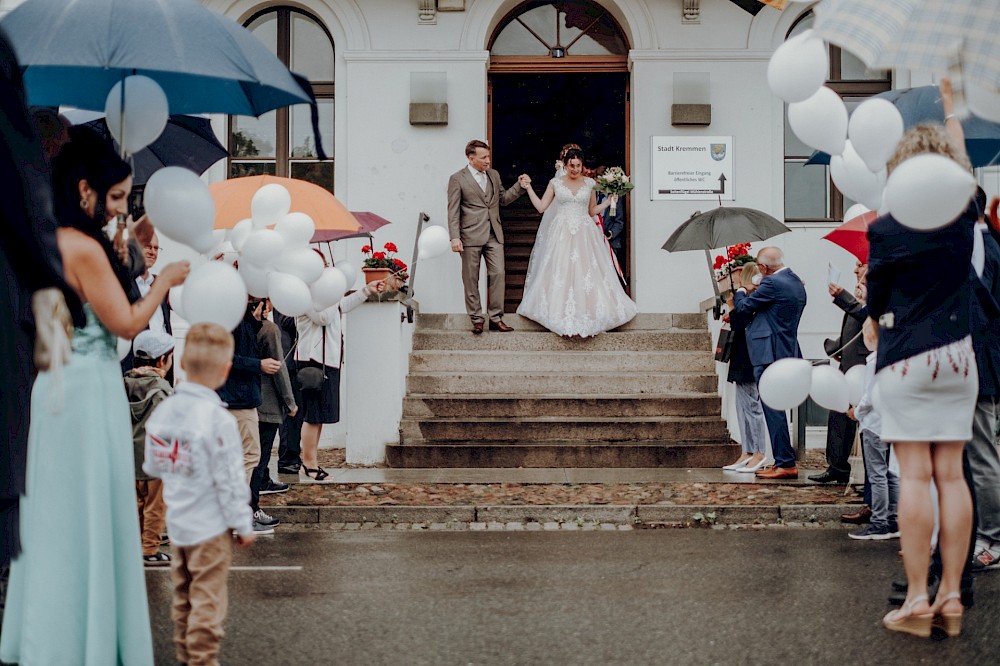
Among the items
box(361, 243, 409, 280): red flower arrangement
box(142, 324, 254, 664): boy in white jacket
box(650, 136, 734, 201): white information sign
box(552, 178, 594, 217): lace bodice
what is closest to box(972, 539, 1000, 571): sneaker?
box(142, 324, 254, 664): boy in white jacket

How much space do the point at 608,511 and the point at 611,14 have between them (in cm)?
863

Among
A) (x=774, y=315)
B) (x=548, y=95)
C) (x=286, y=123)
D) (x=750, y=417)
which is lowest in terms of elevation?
(x=750, y=417)

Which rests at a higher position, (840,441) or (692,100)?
(692,100)

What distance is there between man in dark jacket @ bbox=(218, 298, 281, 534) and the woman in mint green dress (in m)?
4.11

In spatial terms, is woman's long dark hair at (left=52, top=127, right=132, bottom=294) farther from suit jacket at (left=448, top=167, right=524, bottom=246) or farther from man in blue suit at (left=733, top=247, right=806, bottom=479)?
suit jacket at (left=448, top=167, right=524, bottom=246)

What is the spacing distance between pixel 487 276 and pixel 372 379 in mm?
2313

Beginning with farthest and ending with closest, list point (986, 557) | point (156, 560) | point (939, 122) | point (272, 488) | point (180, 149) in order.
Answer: point (272, 488)
point (156, 560)
point (939, 122)
point (986, 557)
point (180, 149)

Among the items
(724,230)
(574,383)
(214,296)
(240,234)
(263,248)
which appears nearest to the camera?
(214,296)

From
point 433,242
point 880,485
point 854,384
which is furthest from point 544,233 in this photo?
point 854,384

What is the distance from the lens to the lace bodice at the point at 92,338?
4473 millimetres

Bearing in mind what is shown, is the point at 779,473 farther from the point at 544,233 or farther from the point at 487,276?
→ the point at 544,233

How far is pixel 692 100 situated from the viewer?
50.5 feet

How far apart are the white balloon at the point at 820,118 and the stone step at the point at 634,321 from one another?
927 centimetres

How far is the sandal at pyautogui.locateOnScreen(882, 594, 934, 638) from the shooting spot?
206 inches
